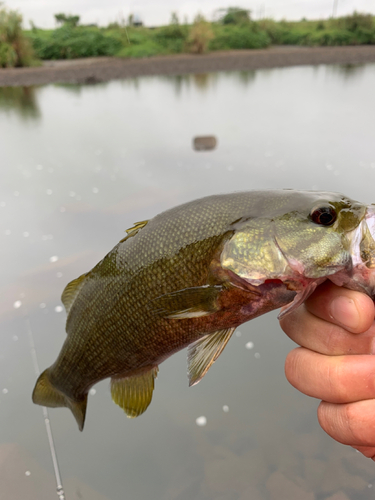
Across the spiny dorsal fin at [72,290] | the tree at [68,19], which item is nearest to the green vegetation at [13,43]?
the tree at [68,19]

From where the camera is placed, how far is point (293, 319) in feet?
4.24

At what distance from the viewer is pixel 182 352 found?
299 cm

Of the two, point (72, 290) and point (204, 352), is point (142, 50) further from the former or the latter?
point (204, 352)

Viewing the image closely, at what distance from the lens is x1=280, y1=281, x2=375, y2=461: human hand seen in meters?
1.07

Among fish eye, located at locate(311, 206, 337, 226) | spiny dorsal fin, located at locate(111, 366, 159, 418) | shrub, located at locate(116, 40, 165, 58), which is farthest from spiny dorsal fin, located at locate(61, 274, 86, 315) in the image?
shrub, located at locate(116, 40, 165, 58)

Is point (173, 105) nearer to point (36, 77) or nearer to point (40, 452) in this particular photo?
point (36, 77)

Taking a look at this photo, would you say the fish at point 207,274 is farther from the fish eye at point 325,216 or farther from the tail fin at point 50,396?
the tail fin at point 50,396

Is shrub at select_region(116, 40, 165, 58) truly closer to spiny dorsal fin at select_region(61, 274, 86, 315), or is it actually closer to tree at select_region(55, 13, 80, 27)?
A: tree at select_region(55, 13, 80, 27)

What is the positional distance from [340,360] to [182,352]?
77.5 inches

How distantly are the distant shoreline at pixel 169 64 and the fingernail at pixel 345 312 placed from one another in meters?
17.3

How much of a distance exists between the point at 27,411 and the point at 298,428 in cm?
179

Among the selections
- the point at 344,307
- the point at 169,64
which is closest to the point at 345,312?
the point at 344,307

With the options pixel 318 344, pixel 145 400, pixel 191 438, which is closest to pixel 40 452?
pixel 191 438

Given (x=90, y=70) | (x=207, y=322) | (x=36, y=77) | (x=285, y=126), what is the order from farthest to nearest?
(x=90, y=70) < (x=36, y=77) < (x=285, y=126) < (x=207, y=322)
